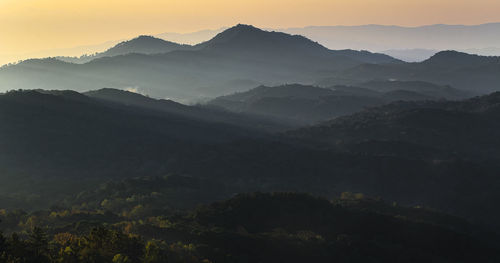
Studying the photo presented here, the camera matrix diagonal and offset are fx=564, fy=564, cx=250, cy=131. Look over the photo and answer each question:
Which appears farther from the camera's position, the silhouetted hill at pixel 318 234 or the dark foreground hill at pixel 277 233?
the silhouetted hill at pixel 318 234

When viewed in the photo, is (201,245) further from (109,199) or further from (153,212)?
(109,199)

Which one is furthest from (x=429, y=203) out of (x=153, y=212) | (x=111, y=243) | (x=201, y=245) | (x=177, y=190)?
(x=111, y=243)

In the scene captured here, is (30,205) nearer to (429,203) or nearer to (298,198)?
(298,198)

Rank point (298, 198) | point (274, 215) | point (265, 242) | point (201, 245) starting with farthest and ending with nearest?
point (298, 198)
point (274, 215)
point (265, 242)
point (201, 245)

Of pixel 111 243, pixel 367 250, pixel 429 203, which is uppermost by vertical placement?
pixel 111 243

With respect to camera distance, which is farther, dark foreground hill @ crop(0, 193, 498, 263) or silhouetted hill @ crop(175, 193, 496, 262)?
silhouetted hill @ crop(175, 193, 496, 262)

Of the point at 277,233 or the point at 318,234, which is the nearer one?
the point at 277,233

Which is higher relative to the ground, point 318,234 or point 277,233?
point 277,233

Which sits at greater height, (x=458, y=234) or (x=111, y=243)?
(x=111, y=243)

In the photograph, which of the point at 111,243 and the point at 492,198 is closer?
the point at 111,243

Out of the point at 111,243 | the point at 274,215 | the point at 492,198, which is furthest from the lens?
the point at 492,198
